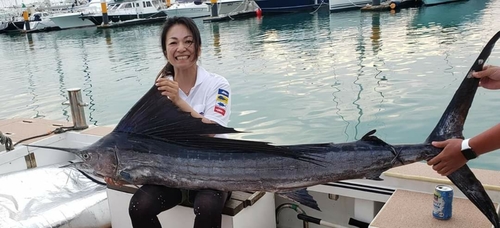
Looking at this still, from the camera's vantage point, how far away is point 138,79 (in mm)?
12133

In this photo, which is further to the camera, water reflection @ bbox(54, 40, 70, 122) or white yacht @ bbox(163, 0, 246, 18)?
white yacht @ bbox(163, 0, 246, 18)

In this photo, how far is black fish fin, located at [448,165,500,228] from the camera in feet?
5.46

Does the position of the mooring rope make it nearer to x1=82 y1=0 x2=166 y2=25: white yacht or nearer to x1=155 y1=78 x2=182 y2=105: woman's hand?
x1=155 y1=78 x2=182 y2=105: woman's hand

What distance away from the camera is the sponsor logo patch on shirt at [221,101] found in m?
2.23

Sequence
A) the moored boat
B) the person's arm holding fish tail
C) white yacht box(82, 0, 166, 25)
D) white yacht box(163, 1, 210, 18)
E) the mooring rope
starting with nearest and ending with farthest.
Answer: the person's arm holding fish tail → the mooring rope → the moored boat → white yacht box(163, 1, 210, 18) → white yacht box(82, 0, 166, 25)

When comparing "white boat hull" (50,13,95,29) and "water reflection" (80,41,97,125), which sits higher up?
"white boat hull" (50,13,95,29)

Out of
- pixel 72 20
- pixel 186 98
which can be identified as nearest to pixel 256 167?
pixel 186 98

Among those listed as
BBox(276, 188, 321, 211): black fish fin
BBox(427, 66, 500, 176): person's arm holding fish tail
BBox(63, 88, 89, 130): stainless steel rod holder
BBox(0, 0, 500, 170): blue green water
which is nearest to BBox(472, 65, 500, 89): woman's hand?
BBox(427, 66, 500, 176): person's arm holding fish tail

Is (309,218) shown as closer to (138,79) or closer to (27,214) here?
(27,214)

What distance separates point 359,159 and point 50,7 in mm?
50279

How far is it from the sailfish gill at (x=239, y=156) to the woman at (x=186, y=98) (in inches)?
5.9

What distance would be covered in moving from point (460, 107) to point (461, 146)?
0.48ft

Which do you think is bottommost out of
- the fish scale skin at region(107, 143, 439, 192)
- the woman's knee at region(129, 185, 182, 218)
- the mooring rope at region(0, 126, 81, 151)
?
the mooring rope at region(0, 126, 81, 151)

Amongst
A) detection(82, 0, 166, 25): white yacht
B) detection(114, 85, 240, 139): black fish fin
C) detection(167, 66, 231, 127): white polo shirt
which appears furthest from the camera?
detection(82, 0, 166, 25): white yacht
